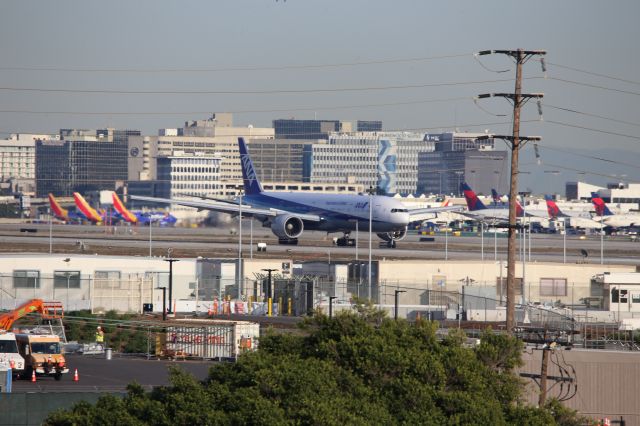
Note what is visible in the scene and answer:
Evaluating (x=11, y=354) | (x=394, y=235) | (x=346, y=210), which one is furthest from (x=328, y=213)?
(x=11, y=354)

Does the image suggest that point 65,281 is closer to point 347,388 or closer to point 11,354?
point 11,354

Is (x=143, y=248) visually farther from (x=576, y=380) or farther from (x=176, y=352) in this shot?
(x=576, y=380)

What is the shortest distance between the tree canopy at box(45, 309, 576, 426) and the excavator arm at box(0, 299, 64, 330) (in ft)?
67.7

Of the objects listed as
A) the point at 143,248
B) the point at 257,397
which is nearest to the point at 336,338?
the point at 257,397

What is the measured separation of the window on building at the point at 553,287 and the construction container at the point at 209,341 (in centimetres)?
2927

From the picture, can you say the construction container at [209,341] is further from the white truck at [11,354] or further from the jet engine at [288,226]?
the jet engine at [288,226]

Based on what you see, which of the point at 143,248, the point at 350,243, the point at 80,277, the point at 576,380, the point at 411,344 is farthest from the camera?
the point at 350,243

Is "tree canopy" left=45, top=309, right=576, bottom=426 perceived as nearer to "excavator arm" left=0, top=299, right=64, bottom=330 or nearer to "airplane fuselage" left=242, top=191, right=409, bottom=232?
"excavator arm" left=0, top=299, right=64, bottom=330

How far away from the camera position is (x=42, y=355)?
3947 centimetres

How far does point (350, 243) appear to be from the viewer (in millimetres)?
114875

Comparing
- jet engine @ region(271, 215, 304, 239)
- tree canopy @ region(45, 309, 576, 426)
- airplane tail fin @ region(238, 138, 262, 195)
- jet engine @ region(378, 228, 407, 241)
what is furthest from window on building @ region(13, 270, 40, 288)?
airplane tail fin @ region(238, 138, 262, 195)

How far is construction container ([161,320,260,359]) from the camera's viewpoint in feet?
156

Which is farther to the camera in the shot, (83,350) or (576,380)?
(83,350)

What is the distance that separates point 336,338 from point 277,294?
37244 mm
